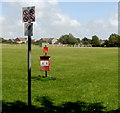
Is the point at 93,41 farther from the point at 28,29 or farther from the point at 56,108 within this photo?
the point at 28,29

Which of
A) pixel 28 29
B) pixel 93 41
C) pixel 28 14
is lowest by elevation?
pixel 28 29

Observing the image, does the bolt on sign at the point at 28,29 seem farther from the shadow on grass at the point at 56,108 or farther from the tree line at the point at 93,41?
the tree line at the point at 93,41

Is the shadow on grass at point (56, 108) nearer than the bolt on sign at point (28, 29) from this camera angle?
No

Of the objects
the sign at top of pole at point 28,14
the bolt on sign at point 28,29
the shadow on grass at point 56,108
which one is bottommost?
the shadow on grass at point 56,108

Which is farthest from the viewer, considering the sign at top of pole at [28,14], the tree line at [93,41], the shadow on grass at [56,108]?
the tree line at [93,41]

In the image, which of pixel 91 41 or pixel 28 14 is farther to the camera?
pixel 91 41

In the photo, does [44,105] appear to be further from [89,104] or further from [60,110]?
[89,104]

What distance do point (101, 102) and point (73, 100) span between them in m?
0.91

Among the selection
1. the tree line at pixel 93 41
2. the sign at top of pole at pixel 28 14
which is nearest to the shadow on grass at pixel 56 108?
the sign at top of pole at pixel 28 14

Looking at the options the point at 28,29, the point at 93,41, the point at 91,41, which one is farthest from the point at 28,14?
the point at 91,41

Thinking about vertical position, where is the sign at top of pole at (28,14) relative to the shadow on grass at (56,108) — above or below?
above

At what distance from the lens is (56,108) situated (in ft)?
22.5

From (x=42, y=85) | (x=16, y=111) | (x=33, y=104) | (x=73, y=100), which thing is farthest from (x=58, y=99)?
(x=42, y=85)

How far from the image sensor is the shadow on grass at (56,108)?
21.8 ft
